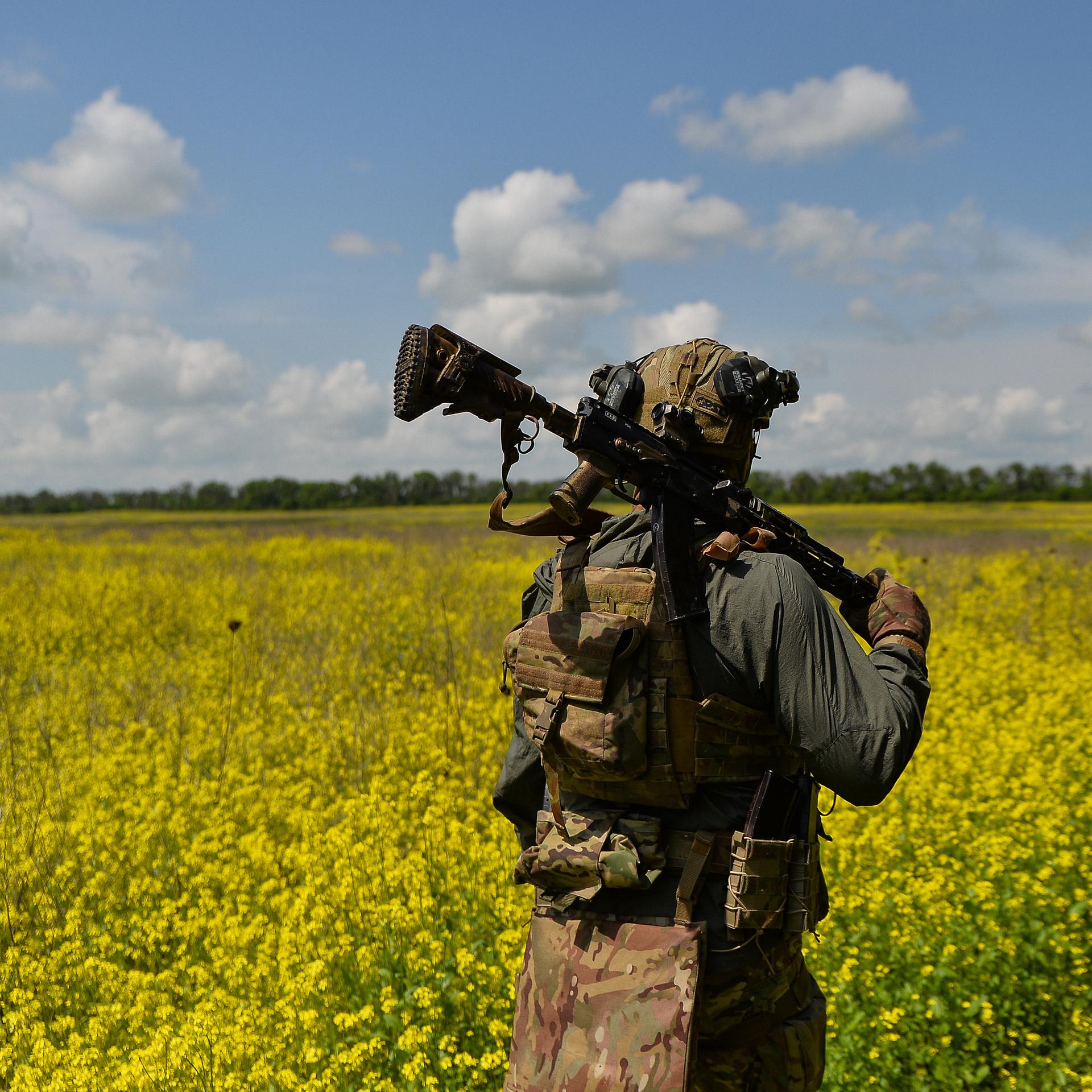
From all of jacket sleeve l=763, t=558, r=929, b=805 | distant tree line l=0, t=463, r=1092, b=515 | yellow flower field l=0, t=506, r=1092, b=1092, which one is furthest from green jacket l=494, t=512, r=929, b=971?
distant tree line l=0, t=463, r=1092, b=515

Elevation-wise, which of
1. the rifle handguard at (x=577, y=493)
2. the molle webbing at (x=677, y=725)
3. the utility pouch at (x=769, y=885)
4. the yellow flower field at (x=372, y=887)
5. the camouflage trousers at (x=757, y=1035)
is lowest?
the yellow flower field at (x=372, y=887)

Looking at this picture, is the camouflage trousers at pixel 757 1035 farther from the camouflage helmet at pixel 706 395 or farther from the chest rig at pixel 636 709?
the camouflage helmet at pixel 706 395

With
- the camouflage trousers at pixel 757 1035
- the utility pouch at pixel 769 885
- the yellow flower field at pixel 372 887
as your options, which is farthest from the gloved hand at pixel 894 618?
the yellow flower field at pixel 372 887

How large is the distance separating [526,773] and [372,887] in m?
1.77

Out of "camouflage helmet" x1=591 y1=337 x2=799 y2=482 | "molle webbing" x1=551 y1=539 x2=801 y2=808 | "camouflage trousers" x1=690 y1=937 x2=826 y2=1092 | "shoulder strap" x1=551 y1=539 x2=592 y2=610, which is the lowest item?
"camouflage trousers" x1=690 y1=937 x2=826 y2=1092

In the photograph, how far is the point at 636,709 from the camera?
68.6 inches

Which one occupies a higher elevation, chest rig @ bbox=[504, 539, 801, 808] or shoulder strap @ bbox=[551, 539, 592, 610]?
shoulder strap @ bbox=[551, 539, 592, 610]

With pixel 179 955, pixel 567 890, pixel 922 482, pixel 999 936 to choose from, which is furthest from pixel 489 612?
pixel 922 482

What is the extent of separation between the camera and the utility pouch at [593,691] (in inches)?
68.2

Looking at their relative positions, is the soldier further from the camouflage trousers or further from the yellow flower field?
the yellow flower field

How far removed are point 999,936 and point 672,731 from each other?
2.65m

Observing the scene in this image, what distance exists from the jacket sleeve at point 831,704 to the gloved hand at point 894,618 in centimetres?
27

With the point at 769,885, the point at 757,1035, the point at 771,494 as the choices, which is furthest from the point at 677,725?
the point at 771,494

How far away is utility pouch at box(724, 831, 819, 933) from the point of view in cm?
173
